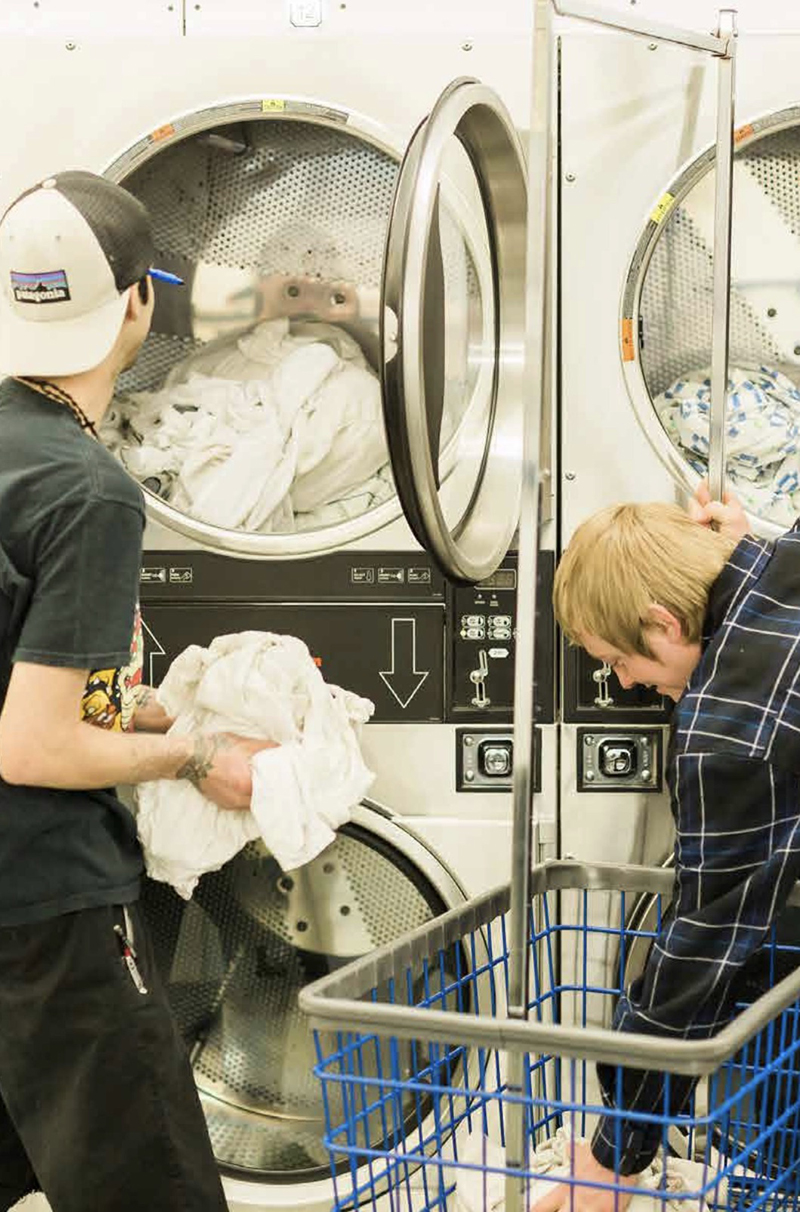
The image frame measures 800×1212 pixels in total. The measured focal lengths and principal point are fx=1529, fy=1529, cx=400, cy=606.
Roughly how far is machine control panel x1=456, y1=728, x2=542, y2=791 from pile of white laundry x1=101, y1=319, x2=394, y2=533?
1.33ft

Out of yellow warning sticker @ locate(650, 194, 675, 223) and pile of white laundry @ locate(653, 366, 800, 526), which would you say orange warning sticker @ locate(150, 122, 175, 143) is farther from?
pile of white laundry @ locate(653, 366, 800, 526)

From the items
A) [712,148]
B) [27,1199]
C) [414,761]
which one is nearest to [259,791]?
[414,761]

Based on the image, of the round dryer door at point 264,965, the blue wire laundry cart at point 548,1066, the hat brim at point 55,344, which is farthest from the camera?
the round dryer door at point 264,965

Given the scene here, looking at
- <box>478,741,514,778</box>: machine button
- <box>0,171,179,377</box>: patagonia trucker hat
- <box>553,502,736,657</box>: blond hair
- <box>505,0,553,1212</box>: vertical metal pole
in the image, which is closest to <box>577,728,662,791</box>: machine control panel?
<box>478,741,514,778</box>: machine button

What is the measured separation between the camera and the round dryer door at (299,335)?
2318 millimetres

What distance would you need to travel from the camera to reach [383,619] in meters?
2.35

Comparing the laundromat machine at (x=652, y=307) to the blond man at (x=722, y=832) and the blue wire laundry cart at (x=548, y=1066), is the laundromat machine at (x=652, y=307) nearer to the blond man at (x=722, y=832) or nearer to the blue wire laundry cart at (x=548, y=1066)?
the blue wire laundry cart at (x=548, y=1066)

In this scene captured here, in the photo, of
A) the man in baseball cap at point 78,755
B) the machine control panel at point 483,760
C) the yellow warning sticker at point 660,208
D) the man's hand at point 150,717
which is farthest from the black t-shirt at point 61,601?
the yellow warning sticker at point 660,208

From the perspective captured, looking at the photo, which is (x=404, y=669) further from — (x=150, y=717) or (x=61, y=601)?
(x=61, y=601)

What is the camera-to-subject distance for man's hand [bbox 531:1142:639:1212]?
1.57m

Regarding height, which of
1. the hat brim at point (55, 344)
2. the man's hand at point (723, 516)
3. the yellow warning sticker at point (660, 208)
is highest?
the yellow warning sticker at point (660, 208)

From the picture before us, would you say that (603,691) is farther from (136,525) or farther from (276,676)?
(136,525)

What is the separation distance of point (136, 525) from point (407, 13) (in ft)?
3.63

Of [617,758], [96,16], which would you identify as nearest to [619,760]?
[617,758]
